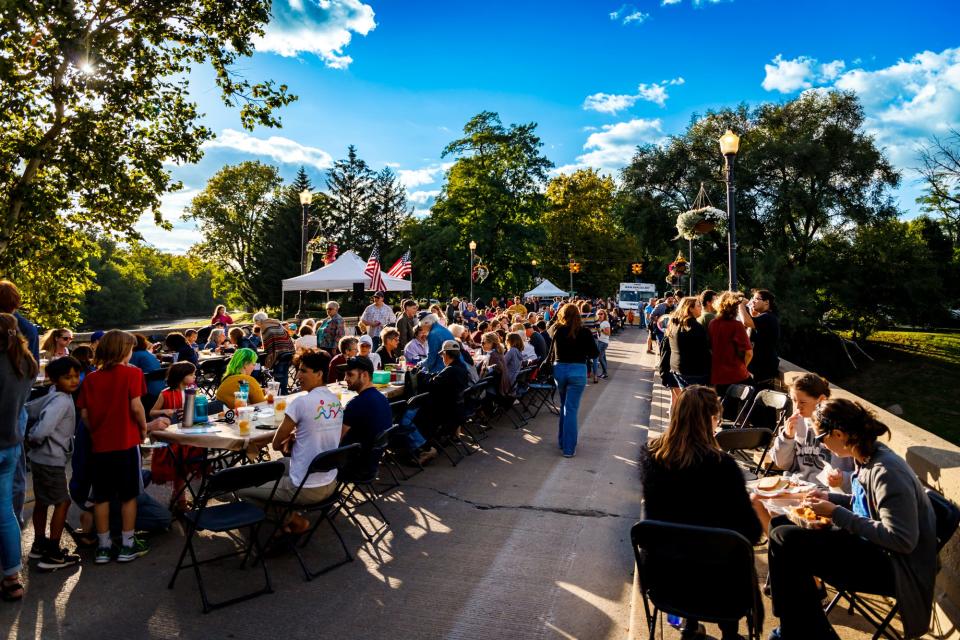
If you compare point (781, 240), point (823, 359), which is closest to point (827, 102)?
point (781, 240)

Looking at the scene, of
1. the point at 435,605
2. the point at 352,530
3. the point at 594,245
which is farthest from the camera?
the point at 594,245

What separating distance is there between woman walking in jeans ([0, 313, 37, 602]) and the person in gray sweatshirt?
30 centimetres

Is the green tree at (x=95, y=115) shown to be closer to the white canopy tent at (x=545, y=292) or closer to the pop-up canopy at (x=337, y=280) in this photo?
the pop-up canopy at (x=337, y=280)

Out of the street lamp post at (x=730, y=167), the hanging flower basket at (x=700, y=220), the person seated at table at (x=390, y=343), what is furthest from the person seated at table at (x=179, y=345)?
the hanging flower basket at (x=700, y=220)

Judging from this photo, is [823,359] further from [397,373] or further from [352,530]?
[352,530]

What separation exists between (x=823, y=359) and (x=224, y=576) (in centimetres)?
3463

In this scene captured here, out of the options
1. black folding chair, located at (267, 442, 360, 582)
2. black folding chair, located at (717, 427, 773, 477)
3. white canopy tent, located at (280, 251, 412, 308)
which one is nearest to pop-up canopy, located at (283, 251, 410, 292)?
white canopy tent, located at (280, 251, 412, 308)

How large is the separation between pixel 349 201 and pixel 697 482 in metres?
48.9

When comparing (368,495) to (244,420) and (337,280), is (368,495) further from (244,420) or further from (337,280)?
(337,280)

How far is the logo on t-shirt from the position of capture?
453cm

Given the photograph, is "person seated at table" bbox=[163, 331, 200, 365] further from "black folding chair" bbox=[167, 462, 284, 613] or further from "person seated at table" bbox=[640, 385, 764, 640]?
"person seated at table" bbox=[640, 385, 764, 640]

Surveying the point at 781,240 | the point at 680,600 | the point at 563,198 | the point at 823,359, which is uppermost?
the point at 563,198

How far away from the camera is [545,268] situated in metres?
50.8

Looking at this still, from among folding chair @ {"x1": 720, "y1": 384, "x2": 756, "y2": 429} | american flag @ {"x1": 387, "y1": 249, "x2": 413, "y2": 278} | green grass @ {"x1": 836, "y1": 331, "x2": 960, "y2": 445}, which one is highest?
american flag @ {"x1": 387, "y1": 249, "x2": 413, "y2": 278}
